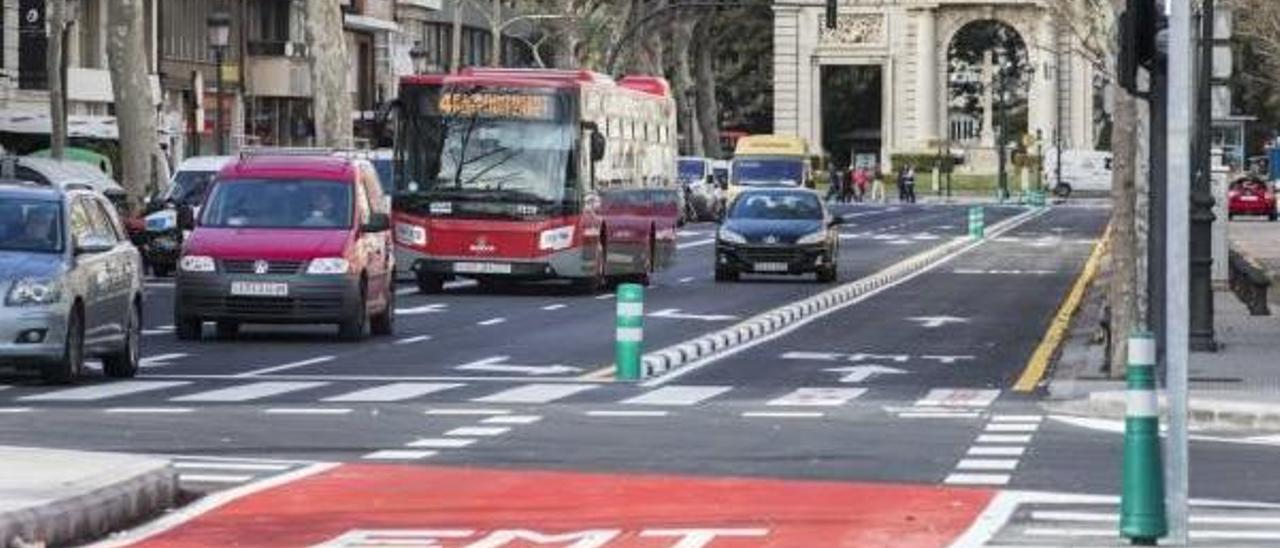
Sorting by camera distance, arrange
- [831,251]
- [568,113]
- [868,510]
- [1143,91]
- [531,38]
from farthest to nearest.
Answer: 1. [531,38]
2. [831,251]
3. [568,113]
4. [1143,91]
5. [868,510]

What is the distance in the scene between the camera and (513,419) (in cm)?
2267

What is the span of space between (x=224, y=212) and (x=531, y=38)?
96806mm

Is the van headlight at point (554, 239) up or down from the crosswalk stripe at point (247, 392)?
up

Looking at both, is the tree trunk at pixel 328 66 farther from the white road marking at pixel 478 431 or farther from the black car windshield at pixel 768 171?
the white road marking at pixel 478 431

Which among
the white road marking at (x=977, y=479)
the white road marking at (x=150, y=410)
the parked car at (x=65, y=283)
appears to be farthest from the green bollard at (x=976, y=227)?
the white road marking at (x=977, y=479)

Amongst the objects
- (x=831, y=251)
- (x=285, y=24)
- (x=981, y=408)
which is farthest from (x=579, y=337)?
(x=285, y=24)

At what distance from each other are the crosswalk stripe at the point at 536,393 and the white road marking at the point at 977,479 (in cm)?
Result: 698

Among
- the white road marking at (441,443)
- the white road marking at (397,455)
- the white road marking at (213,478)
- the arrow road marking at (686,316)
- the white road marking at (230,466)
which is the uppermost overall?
the white road marking at (213,478)

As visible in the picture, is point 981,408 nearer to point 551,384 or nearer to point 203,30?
point 551,384

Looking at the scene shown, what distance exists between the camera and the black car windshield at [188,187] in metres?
50.0

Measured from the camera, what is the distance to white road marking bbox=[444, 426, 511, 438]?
835 inches

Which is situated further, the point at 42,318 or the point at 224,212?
the point at 224,212

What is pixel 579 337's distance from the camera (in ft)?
113

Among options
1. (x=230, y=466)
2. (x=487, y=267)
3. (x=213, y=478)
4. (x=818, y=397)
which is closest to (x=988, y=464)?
(x=230, y=466)
